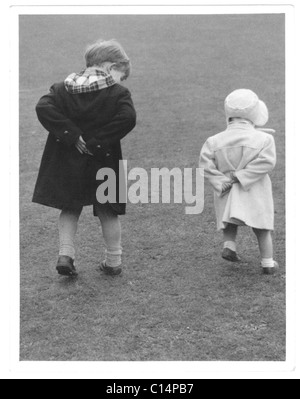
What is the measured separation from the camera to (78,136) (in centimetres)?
394

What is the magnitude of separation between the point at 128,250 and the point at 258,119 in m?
1.12

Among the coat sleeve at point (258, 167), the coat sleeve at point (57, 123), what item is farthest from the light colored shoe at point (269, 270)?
the coat sleeve at point (57, 123)

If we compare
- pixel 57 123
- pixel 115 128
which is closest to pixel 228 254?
pixel 115 128

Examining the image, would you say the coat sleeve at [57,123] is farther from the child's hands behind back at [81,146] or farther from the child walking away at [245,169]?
the child walking away at [245,169]

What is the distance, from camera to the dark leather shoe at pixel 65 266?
393 centimetres

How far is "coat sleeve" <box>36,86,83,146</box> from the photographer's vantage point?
12.9ft

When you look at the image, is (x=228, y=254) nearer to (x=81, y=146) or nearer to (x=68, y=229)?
(x=68, y=229)

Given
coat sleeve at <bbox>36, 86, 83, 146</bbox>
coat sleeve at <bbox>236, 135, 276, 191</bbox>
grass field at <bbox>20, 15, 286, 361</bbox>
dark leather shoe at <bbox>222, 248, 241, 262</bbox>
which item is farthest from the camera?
dark leather shoe at <bbox>222, 248, 241, 262</bbox>

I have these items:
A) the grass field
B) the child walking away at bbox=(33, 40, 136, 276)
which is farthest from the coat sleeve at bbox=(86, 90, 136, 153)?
the grass field

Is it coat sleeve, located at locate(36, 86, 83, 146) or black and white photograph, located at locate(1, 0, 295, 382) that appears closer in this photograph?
black and white photograph, located at locate(1, 0, 295, 382)

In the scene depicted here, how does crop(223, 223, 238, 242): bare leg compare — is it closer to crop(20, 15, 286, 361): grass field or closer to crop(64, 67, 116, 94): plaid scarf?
crop(20, 15, 286, 361): grass field

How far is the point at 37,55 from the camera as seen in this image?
448 inches

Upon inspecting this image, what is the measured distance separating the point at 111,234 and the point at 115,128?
61cm
